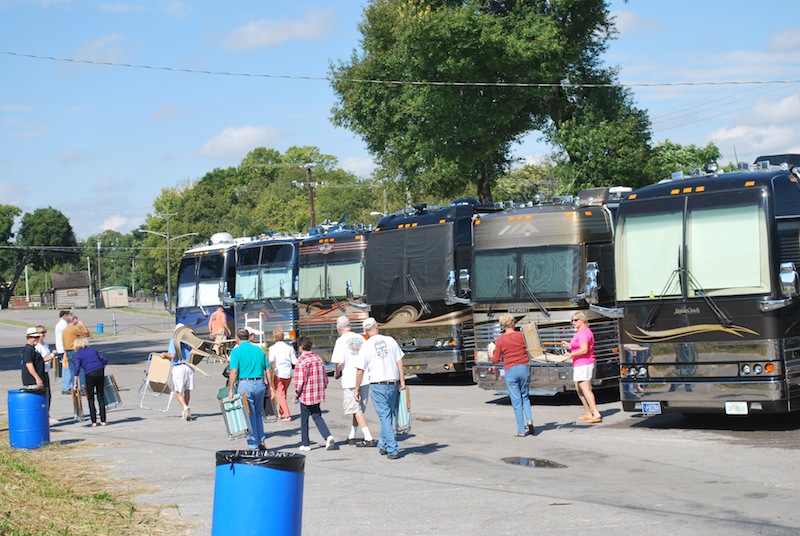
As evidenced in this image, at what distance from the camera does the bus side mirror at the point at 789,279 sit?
13.6 meters

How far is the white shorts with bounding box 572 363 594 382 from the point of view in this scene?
1664cm

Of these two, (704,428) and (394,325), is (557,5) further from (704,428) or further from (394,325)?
(704,428)

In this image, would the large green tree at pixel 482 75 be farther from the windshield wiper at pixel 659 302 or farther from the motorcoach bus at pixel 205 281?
the windshield wiper at pixel 659 302

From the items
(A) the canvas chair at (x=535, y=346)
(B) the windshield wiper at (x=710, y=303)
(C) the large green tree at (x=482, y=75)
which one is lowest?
(A) the canvas chair at (x=535, y=346)

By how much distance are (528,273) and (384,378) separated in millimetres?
6280

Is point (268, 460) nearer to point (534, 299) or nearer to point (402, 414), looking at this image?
point (402, 414)

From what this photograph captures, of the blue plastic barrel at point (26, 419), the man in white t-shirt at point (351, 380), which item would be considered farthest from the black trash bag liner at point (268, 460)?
the blue plastic barrel at point (26, 419)

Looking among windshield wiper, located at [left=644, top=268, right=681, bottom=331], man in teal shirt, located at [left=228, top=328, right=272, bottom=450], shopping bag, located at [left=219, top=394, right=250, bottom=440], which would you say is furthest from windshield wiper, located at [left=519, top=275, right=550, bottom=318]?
shopping bag, located at [left=219, top=394, right=250, bottom=440]

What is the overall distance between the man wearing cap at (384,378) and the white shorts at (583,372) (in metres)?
3.97

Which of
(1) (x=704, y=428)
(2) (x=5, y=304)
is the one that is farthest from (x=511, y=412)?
(2) (x=5, y=304)

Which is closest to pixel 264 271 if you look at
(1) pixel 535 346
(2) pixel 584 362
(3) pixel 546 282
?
(3) pixel 546 282

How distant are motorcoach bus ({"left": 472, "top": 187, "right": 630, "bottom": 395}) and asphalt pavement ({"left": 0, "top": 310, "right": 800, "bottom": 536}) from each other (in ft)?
2.74

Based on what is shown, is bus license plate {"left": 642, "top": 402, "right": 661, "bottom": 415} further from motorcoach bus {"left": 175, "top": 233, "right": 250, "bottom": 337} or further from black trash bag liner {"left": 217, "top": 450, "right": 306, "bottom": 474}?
motorcoach bus {"left": 175, "top": 233, "right": 250, "bottom": 337}

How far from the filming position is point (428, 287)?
22.7 m
